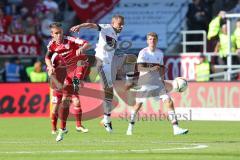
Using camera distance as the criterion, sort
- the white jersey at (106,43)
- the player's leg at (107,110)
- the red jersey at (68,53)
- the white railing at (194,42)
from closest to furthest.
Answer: the red jersey at (68,53) < the player's leg at (107,110) < the white jersey at (106,43) < the white railing at (194,42)

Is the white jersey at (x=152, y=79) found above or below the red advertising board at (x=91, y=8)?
→ below

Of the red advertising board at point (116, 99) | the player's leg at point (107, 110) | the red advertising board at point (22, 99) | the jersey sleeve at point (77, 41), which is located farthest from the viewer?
the red advertising board at point (22, 99)

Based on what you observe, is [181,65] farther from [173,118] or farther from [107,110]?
[173,118]

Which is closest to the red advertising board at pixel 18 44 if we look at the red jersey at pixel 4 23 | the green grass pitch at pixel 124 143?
the red jersey at pixel 4 23

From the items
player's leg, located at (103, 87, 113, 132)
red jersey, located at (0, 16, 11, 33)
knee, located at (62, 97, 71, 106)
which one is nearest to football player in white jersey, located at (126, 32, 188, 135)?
player's leg, located at (103, 87, 113, 132)

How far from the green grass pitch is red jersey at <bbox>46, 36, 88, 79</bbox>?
1.40 meters

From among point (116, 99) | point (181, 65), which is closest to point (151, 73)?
point (116, 99)

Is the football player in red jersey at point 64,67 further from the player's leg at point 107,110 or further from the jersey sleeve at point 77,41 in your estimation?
the player's leg at point 107,110

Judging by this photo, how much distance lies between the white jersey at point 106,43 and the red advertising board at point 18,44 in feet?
39.7

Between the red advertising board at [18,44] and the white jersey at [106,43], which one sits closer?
the white jersey at [106,43]

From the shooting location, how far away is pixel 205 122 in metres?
24.6

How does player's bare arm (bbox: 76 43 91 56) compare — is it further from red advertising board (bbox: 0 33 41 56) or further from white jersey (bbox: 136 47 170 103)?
red advertising board (bbox: 0 33 41 56)

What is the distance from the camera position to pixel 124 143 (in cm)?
1683

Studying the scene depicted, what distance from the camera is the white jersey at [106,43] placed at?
2019 cm
